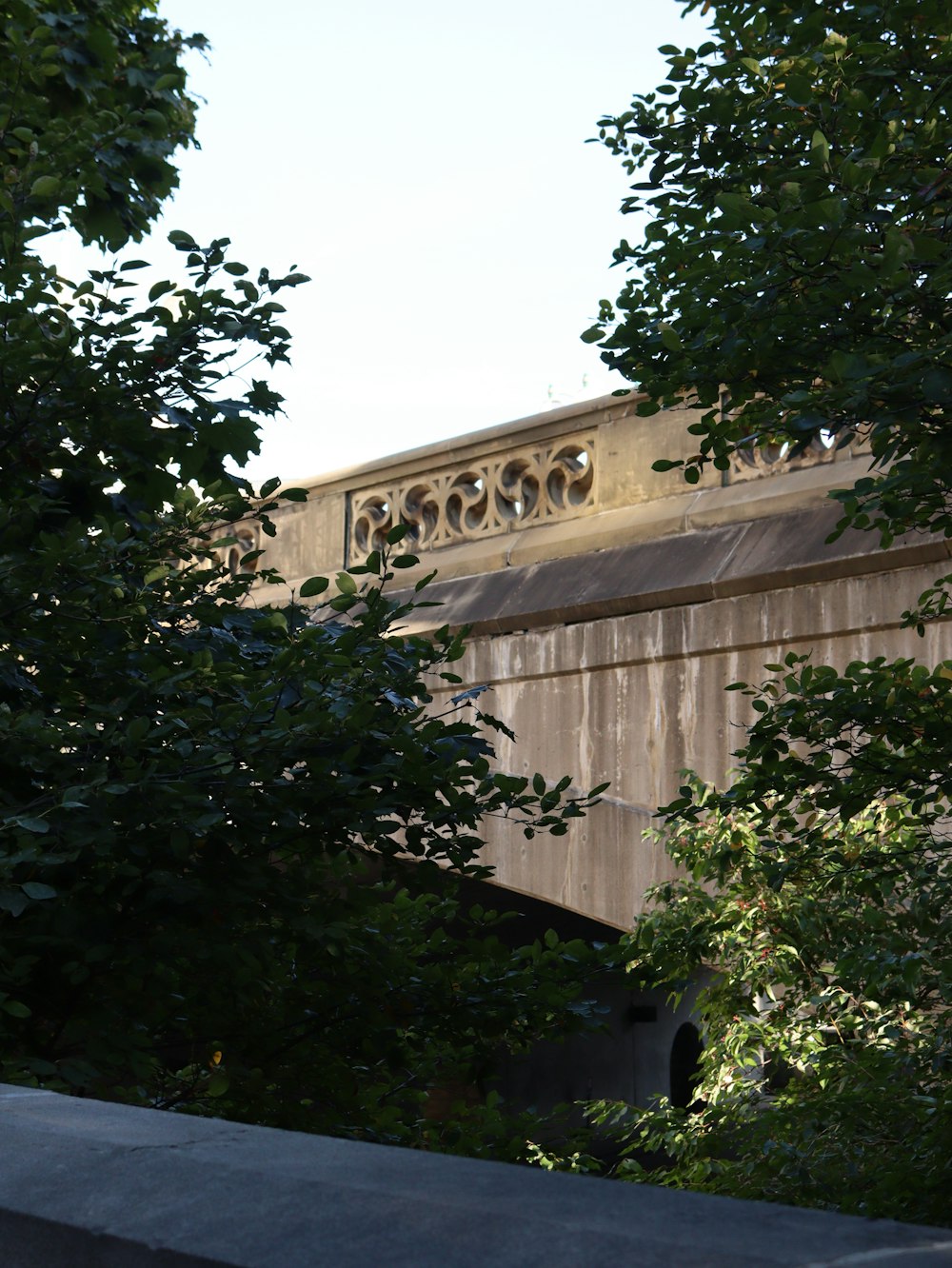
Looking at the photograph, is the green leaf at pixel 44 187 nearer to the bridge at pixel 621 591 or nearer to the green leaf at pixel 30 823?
the green leaf at pixel 30 823

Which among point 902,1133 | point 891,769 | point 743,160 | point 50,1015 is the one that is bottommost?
point 902,1133

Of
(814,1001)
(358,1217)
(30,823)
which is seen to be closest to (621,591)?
(814,1001)

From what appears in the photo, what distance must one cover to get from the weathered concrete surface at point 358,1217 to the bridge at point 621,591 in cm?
558

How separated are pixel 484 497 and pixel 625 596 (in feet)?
5.79

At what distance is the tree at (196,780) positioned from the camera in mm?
3473

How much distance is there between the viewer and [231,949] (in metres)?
3.50

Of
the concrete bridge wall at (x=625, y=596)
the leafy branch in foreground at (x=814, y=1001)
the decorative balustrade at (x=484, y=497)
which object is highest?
the decorative balustrade at (x=484, y=497)

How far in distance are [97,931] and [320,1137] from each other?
5.60ft

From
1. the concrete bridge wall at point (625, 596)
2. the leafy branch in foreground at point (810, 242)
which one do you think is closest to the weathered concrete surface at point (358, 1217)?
the leafy branch in foreground at point (810, 242)

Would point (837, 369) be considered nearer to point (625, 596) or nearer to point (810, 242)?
point (810, 242)

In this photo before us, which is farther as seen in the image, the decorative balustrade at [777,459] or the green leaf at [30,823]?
the decorative balustrade at [777,459]

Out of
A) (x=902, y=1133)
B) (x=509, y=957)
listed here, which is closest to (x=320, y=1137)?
(x=509, y=957)

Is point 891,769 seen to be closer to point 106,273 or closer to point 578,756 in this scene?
point 106,273

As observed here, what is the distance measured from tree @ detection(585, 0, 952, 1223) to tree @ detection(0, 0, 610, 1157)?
0.90 metres
